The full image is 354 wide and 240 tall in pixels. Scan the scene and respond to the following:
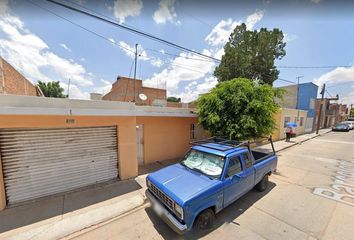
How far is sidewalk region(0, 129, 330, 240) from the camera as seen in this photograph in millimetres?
3582

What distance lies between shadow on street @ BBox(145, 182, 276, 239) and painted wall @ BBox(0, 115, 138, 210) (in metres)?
2.24

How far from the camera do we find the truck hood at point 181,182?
3240mm

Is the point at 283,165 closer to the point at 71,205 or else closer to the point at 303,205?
the point at 303,205

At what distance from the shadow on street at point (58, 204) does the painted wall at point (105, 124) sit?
510mm

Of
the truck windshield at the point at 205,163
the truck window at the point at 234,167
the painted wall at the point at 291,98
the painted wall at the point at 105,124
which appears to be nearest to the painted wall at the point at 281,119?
the painted wall at the point at 291,98

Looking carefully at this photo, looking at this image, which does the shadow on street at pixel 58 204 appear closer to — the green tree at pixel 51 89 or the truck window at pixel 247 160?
the truck window at pixel 247 160

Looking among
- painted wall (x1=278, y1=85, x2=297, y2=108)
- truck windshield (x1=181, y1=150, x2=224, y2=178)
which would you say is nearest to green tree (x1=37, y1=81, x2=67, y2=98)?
truck windshield (x1=181, y1=150, x2=224, y2=178)

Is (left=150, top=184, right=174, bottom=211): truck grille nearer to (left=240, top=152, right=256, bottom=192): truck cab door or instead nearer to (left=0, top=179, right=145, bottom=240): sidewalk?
(left=0, top=179, right=145, bottom=240): sidewalk

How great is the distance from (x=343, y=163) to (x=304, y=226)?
317 inches

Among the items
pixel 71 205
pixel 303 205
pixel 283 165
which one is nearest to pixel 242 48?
pixel 283 165

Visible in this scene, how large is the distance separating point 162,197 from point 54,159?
381 cm

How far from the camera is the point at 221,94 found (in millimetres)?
7820

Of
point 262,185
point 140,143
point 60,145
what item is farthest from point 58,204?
point 262,185

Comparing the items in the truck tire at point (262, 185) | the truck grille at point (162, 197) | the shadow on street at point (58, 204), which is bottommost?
Result: the shadow on street at point (58, 204)
